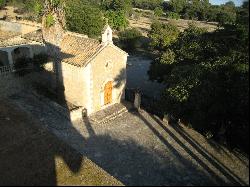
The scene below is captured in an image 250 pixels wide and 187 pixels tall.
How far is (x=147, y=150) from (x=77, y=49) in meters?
10.9

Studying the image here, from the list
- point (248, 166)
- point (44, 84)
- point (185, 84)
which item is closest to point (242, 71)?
point (185, 84)

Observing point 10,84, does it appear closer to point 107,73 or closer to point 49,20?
point 49,20

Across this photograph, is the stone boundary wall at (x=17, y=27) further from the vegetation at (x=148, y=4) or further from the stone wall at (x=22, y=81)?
the vegetation at (x=148, y=4)

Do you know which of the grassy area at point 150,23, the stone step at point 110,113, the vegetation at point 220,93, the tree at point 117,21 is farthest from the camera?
the grassy area at point 150,23

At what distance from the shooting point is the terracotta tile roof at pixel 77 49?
25.9 meters

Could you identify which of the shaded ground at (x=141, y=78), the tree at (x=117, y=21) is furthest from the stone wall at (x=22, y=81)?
the tree at (x=117, y=21)

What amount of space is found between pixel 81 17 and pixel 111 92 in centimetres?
2673

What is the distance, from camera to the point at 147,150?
72.8 ft

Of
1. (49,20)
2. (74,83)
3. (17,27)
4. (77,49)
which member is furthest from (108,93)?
(17,27)

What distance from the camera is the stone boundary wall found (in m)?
43.2

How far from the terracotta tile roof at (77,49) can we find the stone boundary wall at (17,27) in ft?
51.8

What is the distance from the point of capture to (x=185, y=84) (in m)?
23.2

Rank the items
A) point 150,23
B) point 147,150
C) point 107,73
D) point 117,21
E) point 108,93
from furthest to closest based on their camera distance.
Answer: point 150,23 → point 117,21 → point 108,93 → point 107,73 → point 147,150

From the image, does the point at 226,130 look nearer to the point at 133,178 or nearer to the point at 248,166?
the point at 248,166
